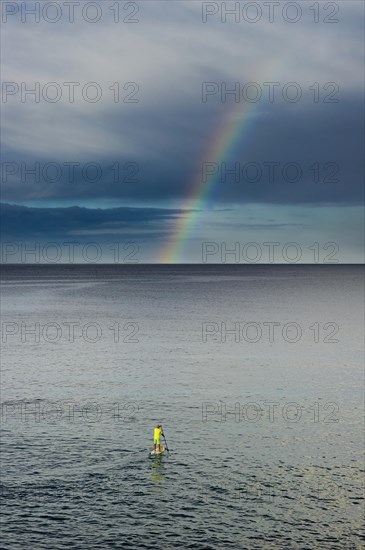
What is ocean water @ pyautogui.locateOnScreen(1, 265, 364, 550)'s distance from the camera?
1581 inches

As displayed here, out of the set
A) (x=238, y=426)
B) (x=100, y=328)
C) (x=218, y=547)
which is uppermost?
(x=100, y=328)

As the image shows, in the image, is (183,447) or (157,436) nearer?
(157,436)

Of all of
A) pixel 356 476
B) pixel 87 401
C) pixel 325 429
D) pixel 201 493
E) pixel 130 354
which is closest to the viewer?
pixel 201 493

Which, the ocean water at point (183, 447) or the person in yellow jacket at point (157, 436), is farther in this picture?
the person in yellow jacket at point (157, 436)

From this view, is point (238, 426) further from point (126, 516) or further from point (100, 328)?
point (100, 328)

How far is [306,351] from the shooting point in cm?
11700

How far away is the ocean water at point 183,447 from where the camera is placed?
40.2m

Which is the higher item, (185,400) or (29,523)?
(185,400)

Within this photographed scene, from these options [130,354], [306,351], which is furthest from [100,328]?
[306,351]

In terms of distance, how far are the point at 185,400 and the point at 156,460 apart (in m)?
22.2

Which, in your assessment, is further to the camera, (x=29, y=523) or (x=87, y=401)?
(x=87, y=401)

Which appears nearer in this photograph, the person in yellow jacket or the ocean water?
the ocean water

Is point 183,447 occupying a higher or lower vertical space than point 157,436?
lower

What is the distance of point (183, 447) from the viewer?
55.7 m
